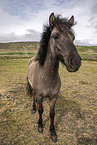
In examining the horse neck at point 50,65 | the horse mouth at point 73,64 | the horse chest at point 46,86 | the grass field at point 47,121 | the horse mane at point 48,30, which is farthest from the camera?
the grass field at point 47,121

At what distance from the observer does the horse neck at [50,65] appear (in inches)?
86.9

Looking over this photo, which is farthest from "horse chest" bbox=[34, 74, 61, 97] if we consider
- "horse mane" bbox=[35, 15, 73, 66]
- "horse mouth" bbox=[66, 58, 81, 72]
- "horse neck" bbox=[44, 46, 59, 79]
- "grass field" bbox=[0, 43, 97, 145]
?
"horse mouth" bbox=[66, 58, 81, 72]

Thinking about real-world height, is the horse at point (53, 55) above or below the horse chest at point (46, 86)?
above

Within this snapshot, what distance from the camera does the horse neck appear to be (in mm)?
2208

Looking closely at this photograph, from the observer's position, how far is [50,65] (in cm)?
231

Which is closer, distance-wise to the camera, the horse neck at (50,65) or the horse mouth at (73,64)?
the horse mouth at (73,64)

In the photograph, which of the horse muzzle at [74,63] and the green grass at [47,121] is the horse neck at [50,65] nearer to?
the green grass at [47,121]

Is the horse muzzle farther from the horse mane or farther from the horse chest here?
the horse chest

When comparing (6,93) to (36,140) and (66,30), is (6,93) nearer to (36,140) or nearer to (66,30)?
(36,140)

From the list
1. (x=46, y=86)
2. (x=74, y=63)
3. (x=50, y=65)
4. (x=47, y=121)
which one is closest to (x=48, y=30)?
(x=50, y=65)

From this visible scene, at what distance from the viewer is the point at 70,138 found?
9.72 ft

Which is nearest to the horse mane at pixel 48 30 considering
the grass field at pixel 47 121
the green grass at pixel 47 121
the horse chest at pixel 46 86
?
the grass field at pixel 47 121

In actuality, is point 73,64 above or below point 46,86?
above

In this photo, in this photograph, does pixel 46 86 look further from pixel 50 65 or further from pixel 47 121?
pixel 47 121
